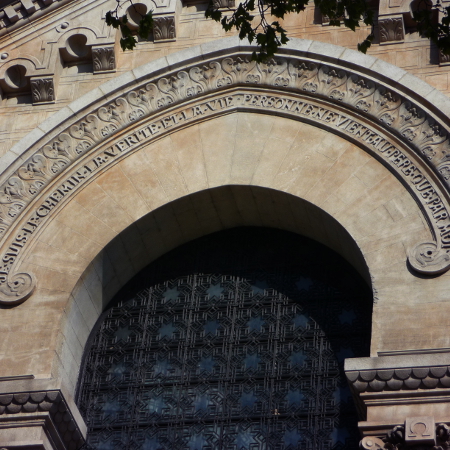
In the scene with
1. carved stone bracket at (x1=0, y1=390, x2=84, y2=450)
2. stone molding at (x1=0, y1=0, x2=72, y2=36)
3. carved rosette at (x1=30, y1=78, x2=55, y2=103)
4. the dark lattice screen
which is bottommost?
carved stone bracket at (x1=0, y1=390, x2=84, y2=450)

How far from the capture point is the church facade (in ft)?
46.1

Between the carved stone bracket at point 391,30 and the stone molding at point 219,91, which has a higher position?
the carved stone bracket at point 391,30

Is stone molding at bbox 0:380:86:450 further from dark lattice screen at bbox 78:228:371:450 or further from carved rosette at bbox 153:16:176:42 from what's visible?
carved rosette at bbox 153:16:176:42

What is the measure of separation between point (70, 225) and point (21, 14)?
3727 mm

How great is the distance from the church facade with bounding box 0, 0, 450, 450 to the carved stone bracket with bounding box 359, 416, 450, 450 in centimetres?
80

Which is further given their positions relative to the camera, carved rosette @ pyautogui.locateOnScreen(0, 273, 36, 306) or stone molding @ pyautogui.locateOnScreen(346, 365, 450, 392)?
carved rosette @ pyautogui.locateOnScreen(0, 273, 36, 306)

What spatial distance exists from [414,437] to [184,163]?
17.5 feet

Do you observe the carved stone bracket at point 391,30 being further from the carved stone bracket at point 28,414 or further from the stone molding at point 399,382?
the carved stone bracket at point 28,414

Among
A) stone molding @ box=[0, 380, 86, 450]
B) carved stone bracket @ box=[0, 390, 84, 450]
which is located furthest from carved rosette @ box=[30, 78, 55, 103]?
carved stone bracket @ box=[0, 390, 84, 450]

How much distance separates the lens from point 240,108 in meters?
16.0

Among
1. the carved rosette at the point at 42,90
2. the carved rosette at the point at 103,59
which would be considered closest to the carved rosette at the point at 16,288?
the carved rosette at the point at 42,90

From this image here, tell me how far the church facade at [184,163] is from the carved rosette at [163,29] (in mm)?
21

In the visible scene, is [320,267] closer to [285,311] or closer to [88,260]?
[285,311]

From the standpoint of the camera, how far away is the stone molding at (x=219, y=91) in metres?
14.7
